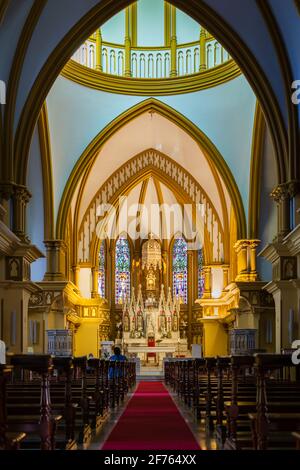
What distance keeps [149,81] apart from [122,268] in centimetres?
1246

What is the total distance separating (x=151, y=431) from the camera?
934 cm

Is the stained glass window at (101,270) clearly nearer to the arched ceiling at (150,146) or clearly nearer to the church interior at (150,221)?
the church interior at (150,221)

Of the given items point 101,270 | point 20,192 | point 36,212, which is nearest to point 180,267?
point 101,270

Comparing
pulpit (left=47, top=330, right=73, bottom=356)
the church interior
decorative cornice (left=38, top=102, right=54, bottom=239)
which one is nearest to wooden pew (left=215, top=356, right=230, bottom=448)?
the church interior

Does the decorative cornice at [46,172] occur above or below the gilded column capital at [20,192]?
above

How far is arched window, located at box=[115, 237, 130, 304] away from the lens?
119 ft

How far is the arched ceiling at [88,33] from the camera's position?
16547mm

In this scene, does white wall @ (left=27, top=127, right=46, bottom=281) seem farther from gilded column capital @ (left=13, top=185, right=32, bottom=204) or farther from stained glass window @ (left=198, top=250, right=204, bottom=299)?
stained glass window @ (left=198, top=250, right=204, bottom=299)

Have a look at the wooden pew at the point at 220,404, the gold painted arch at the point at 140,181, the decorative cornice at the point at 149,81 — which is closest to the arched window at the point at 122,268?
the gold painted arch at the point at 140,181

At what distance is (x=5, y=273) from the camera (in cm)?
1672

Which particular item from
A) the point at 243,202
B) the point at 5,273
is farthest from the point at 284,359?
the point at 243,202

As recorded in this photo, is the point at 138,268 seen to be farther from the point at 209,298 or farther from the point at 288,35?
the point at 288,35

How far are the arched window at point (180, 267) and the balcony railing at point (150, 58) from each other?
1138cm
